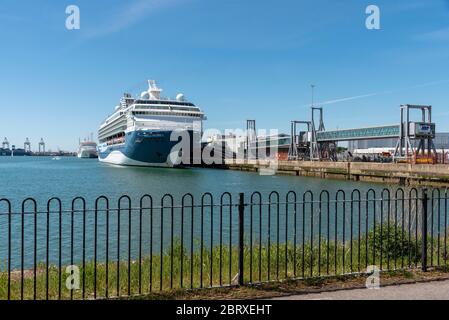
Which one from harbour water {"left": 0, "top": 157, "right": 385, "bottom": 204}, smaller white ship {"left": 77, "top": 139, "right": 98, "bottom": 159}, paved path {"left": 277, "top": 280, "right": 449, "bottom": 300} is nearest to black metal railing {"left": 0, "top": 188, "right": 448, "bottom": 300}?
paved path {"left": 277, "top": 280, "right": 449, "bottom": 300}

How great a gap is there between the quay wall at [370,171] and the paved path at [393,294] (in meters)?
27.5

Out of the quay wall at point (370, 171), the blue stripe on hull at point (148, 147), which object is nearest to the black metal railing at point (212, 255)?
the quay wall at point (370, 171)

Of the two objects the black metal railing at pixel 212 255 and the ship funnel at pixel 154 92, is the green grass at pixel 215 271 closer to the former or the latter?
the black metal railing at pixel 212 255

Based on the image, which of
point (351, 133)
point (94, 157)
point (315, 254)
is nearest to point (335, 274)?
point (315, 254)

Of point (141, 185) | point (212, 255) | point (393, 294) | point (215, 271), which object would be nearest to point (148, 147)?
point (141, 185)

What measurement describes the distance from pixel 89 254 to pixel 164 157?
58356mm

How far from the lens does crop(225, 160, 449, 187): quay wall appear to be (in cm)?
4425

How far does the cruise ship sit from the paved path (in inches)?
2496

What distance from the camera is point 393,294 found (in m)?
6.38

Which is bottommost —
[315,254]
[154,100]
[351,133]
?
[315,254]

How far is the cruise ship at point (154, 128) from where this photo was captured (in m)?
70.1

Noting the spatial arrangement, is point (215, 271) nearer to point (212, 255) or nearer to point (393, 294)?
point (212, 255)
